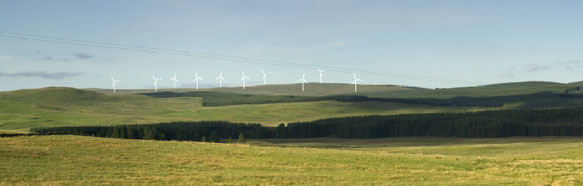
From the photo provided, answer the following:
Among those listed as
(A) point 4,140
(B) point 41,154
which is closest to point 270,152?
(B) point 41,154

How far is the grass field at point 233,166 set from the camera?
1932 inches

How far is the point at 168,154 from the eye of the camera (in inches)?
2601

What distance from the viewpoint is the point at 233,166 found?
59.6 meters

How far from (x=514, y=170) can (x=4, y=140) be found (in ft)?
160

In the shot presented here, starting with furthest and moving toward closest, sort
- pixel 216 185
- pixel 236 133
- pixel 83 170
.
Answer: pixel 236 133 → pixel 83 170 → pixel 216 185

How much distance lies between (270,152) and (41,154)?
2172 cm

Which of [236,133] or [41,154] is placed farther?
[236,133]

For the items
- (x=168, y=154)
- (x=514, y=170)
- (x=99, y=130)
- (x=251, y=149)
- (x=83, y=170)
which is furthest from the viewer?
(x=99, y=130)

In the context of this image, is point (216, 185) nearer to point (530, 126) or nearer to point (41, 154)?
point (41, 154)

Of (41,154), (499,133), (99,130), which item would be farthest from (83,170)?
(499,133)

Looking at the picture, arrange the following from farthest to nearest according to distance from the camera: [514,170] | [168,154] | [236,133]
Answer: [236,133]
[168,154]
[514,170]

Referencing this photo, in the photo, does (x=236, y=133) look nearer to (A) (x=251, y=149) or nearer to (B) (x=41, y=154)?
(A) (x=251, y=149)

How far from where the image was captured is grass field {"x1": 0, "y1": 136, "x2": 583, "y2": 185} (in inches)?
1932

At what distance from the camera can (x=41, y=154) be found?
2377 inches
